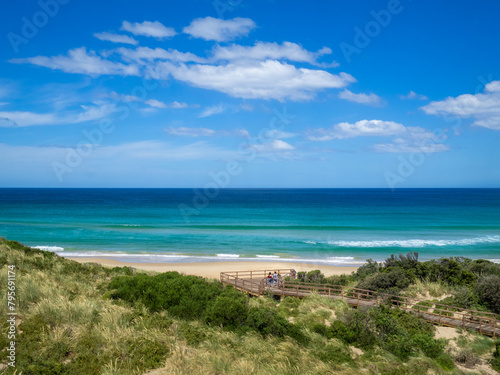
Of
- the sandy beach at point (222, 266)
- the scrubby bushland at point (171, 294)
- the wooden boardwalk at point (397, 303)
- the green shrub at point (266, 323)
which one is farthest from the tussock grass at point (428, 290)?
the scrubby bushland at point (171, 294)

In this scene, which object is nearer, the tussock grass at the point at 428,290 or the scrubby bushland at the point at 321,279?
the tussock grass at the point at 428,290

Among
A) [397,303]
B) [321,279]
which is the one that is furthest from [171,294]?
[321,279]

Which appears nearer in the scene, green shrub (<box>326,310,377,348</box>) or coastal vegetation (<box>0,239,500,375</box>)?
coastal vegetation (<box>0,239,500,375</box>)

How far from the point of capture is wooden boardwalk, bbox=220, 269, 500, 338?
13.0 m

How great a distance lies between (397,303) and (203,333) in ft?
36.0

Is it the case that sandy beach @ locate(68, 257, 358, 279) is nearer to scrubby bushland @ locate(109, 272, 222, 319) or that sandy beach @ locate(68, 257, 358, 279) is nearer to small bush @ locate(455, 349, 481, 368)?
scrubby bushland @ locate(109, 272, 222, 319)

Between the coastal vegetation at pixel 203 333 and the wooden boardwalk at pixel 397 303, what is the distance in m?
0.67

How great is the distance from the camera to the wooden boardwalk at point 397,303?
12969mm

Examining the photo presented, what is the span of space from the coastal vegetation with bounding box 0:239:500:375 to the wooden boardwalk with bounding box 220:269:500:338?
67cm

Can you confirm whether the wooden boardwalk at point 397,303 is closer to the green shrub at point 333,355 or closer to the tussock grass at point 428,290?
the tussock grass at point 428,290

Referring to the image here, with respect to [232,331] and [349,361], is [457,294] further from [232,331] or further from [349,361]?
[232,331]

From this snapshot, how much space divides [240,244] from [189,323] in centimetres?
3200

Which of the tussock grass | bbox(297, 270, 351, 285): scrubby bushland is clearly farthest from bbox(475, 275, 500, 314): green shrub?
bbox(297, 270, 351, 285): scrubby bushland

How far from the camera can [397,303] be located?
16.1m
